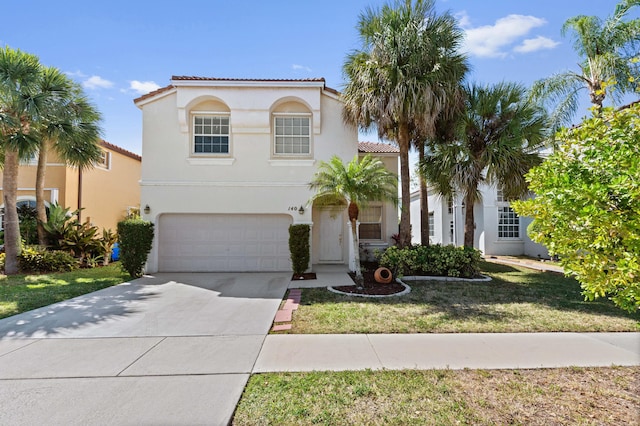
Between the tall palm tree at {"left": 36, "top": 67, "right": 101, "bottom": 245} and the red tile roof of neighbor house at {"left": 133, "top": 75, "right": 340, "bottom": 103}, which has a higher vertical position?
the red tile roof of neighbor house at {"left": 133, "top": 75, "right": 340, "bottom": 103}

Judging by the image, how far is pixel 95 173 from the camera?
17969 millimetres

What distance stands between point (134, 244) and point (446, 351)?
419 inches

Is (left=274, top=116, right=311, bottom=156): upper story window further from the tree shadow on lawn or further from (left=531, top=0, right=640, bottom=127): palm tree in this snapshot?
(left=531, top=0, right=640, bottom=127): palm tree

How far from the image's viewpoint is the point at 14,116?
11.8 m

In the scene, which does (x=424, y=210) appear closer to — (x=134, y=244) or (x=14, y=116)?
(x=134, y=244)

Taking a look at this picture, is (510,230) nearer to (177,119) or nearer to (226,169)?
(226,169)

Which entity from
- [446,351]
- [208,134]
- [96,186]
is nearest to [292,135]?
[208,134]

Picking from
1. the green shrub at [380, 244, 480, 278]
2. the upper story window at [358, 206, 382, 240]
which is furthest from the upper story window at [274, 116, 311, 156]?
the green shrub at [380, 244, 480, 278]

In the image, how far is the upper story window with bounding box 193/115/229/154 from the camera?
13148 millimetres

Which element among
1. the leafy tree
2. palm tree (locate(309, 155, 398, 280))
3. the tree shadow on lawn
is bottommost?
the tree shadow on lawn

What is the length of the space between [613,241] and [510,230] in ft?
57.0

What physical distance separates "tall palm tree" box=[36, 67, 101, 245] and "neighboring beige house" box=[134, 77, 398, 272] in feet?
8.89

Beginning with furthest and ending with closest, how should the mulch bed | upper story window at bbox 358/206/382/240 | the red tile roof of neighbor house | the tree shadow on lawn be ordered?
1. upper story window at bbox 358/206/382/240
2. the red tile roof of neighbor house
3. the mulch bed
4. the tree shadow on lawn

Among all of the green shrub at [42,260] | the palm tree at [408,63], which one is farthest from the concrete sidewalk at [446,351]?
the green shrub at [42,260]
